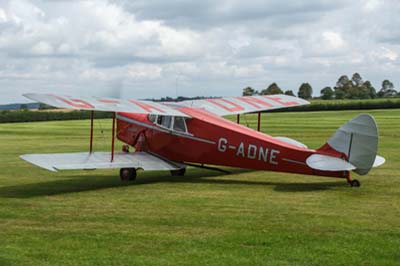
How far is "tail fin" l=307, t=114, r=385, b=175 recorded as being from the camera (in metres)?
10.5

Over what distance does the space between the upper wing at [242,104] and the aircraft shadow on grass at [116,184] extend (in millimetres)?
1791

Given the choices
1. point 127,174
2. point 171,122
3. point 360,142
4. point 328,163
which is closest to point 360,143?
point 360,142

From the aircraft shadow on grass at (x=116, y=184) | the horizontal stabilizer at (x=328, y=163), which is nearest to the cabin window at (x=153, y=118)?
the aircraft shadow on grass at (x=116, y=184)

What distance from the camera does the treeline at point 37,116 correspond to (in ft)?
194

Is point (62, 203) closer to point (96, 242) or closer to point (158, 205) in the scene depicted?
point (158, 205)

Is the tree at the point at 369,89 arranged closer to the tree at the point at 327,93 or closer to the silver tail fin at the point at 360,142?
the tree at the point at 327,93

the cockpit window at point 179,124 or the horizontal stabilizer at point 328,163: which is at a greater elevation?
the cockpit window at point 179,124

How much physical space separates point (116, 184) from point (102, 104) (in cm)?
192

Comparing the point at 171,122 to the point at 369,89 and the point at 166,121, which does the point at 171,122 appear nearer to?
the point at 166,121

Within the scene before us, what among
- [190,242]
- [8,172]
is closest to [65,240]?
[190,242]

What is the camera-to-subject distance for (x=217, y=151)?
12.8 meters

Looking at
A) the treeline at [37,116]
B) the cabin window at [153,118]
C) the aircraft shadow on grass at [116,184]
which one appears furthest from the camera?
the treeline at [37,116]

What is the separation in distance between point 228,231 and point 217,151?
5230 millimetres

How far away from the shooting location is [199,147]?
1320cm
